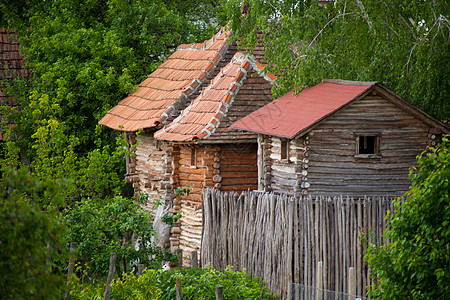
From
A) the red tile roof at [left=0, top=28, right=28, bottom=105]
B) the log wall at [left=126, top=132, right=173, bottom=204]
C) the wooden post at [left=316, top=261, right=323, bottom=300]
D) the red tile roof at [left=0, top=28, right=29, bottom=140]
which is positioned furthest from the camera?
the red tile roof at [left=0, top=28, right=28, bottom=105]

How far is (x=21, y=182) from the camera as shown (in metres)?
5.04

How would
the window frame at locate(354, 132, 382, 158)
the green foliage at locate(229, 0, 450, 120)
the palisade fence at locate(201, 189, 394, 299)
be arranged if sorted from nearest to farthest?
the palisade fence at locate(201, 189, 394, 299)
the window frame at locate(354, 132, 382, 158)
the green foliage at locate(229, 0, 450, 120)

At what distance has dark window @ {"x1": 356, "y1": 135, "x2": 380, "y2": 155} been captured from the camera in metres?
13.4

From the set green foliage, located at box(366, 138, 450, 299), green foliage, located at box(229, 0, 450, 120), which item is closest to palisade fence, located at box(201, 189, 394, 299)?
green foliage, located at box(366, 138, 450, 299)

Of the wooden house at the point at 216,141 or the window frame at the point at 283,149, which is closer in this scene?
the window frame at the point at 283,149

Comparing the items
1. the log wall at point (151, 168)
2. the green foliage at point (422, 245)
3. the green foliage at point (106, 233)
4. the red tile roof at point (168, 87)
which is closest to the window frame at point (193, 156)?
the log wall at point (151, 168)

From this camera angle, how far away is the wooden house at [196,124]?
52.3ft

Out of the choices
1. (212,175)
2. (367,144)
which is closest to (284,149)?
(367,144)

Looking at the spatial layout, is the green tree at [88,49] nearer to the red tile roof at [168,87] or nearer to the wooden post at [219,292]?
the red tile roof at [168,87]

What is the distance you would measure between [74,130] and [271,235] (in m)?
11.3

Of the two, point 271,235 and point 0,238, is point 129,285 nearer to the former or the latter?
point 271,235

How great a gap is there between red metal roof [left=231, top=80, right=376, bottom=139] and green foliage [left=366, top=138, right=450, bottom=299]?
4.97 meters

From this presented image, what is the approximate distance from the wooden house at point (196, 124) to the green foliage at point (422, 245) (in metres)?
8.04

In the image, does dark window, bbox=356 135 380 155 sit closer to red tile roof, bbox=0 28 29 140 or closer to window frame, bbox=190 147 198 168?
window frame, bbox=190 147 198 168
